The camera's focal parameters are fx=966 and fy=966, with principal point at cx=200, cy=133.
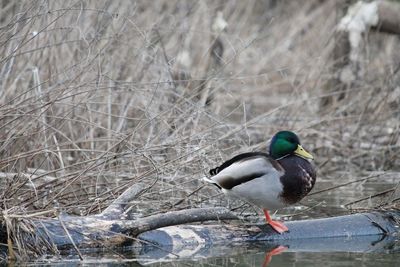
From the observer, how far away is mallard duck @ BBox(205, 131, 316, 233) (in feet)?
19.0

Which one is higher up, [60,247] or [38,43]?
[38,43]

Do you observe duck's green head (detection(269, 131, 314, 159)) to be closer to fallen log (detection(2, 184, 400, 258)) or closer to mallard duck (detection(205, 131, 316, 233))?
mallard duck (detection(205, 131, 316, 233))

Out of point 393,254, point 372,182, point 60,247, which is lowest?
point 372,182

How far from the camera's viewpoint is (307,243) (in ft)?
18.6

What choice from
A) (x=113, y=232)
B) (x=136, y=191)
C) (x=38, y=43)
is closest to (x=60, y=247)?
(x=113, y=232)

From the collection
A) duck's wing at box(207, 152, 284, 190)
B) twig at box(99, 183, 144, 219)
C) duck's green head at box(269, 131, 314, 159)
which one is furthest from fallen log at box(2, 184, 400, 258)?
duck's green head at box(269, 131, 314, 159)

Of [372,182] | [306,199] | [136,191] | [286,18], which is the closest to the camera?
[136,191]

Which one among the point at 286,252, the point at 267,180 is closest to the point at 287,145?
the point at 267,180

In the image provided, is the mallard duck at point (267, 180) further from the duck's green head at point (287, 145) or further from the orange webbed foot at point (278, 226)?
the duck's green head at point (287, 145)

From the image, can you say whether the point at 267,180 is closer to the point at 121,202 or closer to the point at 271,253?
the point at 271,253

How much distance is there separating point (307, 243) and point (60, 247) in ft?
4.79

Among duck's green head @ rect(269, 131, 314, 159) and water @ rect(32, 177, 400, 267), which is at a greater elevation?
duck's green head @ rect(269, 131, 314, 159)

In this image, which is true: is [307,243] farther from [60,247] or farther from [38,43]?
[38,43]

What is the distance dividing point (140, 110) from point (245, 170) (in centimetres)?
206
